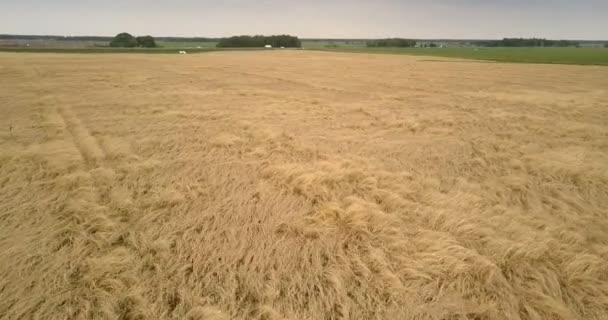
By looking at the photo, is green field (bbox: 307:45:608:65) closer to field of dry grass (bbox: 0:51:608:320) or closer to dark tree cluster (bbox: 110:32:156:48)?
field of dry grass (bbox: 0:51:608:320)

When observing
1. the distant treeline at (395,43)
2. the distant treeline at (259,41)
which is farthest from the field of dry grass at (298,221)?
the distant treeline at (395,43)

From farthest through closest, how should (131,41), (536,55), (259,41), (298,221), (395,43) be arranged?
(395,43), (259,41), (131,41), (536,55), (298,221)

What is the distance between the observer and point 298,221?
4.49 meters

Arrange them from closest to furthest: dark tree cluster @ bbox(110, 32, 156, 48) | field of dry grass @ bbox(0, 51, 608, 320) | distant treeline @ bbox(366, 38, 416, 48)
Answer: field of dry grass @ bbox(0, 51, 608, 320) < dark tree cluster @ bbox(110, 32, 156, 48) < distant treeline @ bbox(366, 38, 416, 48)

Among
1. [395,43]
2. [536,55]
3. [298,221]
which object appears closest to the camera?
[298,221]

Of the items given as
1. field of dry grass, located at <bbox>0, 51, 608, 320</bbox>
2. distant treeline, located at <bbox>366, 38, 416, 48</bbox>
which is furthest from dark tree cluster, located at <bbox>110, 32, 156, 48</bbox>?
field of dry grass, located at <bbox>0, 51, 608, 320</bbox>

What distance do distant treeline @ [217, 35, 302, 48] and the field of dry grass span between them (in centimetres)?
13325

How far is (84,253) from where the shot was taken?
3697 mm

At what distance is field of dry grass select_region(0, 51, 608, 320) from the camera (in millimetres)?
3150

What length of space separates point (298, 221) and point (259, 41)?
142008 millimetres

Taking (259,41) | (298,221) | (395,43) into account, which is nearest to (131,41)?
(259,41)

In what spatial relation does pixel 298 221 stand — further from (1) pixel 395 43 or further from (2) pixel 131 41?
(1) pixel 395 43

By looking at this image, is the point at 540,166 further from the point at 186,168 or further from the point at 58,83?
the point at 58,83

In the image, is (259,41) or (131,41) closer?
(131,41)
